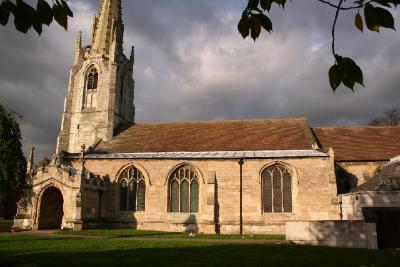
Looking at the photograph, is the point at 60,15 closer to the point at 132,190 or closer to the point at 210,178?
the point at 210,178

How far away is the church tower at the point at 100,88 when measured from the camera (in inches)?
→ 1356

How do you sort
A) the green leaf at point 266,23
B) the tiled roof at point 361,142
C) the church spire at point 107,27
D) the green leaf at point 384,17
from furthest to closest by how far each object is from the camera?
the church spire at point 107,27 → the tiled roof at point 361,142 → the green leaf at point 266,23 → the green leaf at point 384,17

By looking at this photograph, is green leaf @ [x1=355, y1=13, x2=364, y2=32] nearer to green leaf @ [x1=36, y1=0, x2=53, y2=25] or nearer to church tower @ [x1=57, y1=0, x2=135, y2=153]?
green leaf @ [x1=36, y1=0, x2=53, y2=25]

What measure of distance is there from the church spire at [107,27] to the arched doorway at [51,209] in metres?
15.5

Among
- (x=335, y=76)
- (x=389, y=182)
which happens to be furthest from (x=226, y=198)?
(x=335, y=76)

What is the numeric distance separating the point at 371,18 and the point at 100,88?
1371 inches

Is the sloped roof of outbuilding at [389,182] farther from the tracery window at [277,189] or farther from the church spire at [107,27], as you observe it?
the church spire at [107,27]

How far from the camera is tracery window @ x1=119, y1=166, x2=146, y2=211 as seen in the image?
27922 mm

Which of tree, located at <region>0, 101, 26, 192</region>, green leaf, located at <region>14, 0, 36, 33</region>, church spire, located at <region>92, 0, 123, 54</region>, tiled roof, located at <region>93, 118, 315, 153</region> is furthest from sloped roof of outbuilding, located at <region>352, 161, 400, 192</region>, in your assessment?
church spire, located at <region>92, 0, 123, 54</region>

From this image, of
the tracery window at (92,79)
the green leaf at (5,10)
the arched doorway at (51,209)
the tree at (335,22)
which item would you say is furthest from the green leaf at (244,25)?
the tracery window at (92,79)

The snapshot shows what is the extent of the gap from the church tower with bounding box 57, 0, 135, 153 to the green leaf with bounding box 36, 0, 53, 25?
30.5 metres

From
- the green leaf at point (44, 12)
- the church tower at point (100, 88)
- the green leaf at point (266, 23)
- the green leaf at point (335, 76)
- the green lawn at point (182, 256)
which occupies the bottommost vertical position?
the green lawn at point (182, 256)

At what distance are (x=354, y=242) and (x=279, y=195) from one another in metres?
10.5

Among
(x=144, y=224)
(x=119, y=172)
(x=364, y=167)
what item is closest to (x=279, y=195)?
(x=364, y=167)
